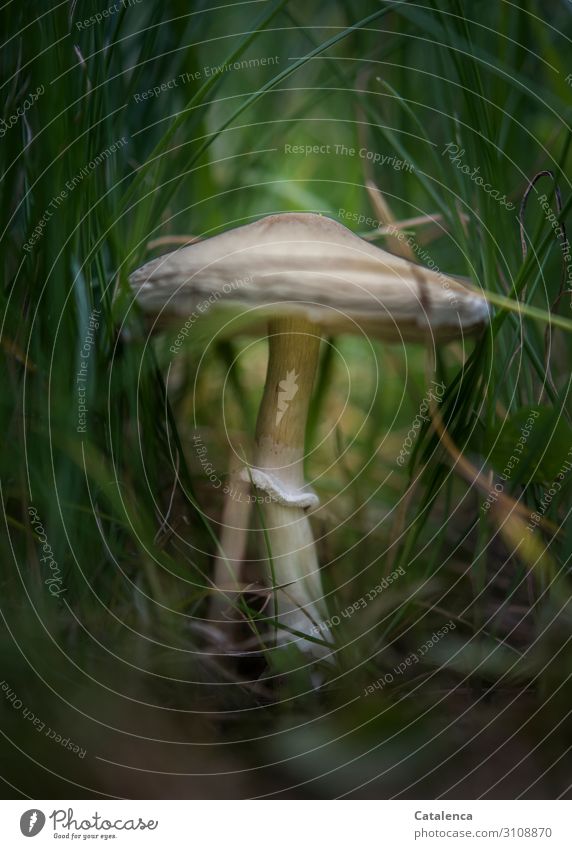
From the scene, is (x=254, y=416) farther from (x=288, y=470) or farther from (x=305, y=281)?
(x=305, y=281)

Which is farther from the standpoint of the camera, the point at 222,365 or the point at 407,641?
the point at 222,365

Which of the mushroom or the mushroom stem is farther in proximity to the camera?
the mushroom stem

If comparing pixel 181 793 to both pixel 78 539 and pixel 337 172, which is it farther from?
pixel 337 172

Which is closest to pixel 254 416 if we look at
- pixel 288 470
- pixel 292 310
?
pixel 288 470

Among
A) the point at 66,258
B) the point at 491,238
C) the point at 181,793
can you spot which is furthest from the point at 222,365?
the point at 181,793
